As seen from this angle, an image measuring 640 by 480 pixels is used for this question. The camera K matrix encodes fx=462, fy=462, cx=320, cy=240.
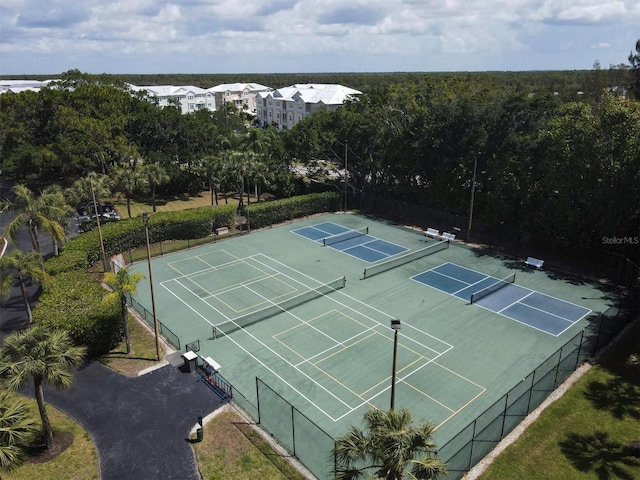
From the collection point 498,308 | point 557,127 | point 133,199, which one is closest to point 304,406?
point 498,308

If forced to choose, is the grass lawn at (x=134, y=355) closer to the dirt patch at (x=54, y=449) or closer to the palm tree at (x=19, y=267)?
the dirt patch at (x=54, y=449)

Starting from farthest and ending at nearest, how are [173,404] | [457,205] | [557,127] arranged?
[457,205]
[557,127]
[173,404]

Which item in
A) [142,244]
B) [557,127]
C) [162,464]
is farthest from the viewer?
[142,244]

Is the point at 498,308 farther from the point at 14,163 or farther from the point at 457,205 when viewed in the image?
the point at 14,163

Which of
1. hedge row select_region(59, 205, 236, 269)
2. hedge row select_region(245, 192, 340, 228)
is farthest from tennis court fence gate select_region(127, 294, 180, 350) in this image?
hedge row select_region(245, 192, 340, 228)

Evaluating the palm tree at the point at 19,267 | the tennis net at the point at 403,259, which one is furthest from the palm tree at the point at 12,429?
the tennis net at the point at 403,259

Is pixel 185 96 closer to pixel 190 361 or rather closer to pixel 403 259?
pixel 403 259
